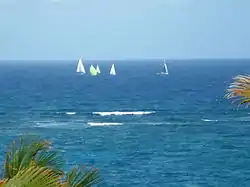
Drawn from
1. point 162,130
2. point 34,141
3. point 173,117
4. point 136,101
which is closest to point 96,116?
point 173,117

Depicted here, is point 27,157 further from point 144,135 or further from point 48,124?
point 48,124

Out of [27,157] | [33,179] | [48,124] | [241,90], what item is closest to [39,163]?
[27,157]

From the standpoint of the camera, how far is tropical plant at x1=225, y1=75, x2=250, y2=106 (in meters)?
5.64

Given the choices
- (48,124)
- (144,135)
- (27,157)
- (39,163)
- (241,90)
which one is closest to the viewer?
(241,90)

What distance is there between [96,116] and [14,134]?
880 inches

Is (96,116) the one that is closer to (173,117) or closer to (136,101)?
(173,117)

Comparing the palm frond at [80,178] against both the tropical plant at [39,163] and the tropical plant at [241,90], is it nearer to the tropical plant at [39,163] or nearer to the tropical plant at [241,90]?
the tropical plant at [39,163]

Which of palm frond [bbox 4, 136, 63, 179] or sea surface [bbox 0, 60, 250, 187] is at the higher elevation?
palm frond [bbox 4, 136, 63, 179]

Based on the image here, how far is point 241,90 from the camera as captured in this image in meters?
5.73

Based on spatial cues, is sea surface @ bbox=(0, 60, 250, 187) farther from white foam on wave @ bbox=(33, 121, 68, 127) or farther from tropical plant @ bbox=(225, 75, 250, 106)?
tropical plant @ bbox=(225, 75, 250, 106)

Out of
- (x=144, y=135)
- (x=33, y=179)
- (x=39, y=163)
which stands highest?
(x=33, y=179)

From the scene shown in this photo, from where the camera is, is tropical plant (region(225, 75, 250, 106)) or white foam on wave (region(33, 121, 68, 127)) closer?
tropical plant (region(225, 75, 250, 106))

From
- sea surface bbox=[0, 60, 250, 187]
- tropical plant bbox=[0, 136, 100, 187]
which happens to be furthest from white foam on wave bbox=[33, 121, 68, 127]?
tropical plant bbox=[0, 136, 100, 187]

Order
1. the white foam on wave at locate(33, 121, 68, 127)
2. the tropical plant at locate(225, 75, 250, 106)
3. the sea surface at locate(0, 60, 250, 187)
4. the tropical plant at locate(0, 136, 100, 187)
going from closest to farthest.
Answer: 1. the tropical plant at locate(225, 75, 250, 106)
2. the tropical plant at locate(0, 136, 100, 187)
3. the sea surface at locate(0, 60, 250, 187)
4. the white foam on wave at locate(33, 121, 68, 127)
